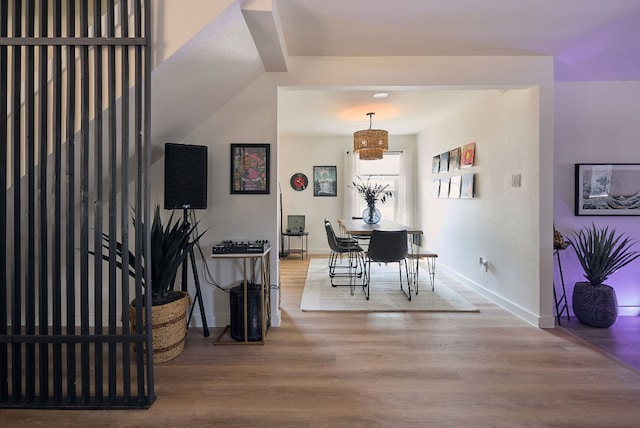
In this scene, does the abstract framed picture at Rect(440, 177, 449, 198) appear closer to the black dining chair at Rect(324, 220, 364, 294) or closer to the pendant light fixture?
the pendant light fixture

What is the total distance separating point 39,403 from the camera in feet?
5.38

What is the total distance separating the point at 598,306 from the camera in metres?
2.70

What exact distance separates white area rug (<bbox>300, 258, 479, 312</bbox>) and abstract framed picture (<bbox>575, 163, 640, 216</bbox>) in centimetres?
149

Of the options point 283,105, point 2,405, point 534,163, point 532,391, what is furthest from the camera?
point 283,105

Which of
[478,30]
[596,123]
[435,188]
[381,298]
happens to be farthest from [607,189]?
[381,298]

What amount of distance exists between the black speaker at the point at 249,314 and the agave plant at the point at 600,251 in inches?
114

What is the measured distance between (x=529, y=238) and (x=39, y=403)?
365cm

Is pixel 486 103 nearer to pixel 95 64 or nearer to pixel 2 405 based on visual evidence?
pixel 95 64

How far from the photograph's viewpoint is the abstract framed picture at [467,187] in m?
3.69

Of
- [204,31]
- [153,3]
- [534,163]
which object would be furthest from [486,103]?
[153,3]

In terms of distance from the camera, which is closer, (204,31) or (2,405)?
(2,405)

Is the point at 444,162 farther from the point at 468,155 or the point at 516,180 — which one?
the point at 516,180

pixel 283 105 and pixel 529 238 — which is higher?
pixel 283 105

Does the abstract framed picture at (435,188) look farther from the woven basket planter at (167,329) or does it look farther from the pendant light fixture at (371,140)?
the woven basket planter at (167,329)
